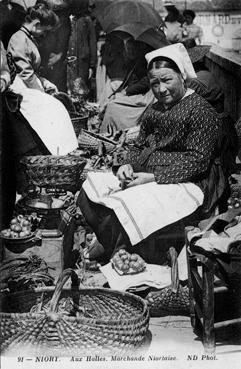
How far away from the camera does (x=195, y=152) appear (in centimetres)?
440

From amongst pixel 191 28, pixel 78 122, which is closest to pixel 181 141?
pixel 78 122

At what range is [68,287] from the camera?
416 cm

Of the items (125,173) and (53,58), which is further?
(53,58)

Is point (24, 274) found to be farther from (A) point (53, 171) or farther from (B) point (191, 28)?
(B) point (191, 28)

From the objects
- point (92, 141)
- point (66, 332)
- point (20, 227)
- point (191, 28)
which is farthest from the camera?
point (191, 28)

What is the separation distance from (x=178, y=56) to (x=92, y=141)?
6.90 feet

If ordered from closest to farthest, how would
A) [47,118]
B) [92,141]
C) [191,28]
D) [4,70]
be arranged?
[4,70], [47,118], [92,141], [191,28]

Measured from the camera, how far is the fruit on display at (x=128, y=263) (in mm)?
4324

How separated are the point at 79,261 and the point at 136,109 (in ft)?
8.07

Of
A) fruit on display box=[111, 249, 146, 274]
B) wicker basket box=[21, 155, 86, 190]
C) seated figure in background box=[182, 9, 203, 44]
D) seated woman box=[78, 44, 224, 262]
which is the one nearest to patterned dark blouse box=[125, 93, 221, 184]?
Result: seated woman box=[78, 44, 224, 262]

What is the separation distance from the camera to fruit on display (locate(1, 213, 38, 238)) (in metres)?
4.70

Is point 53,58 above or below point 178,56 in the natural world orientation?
below

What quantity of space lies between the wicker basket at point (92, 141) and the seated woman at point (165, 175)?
1.63 m

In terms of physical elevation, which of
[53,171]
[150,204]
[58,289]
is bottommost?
[58,289]
